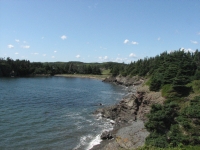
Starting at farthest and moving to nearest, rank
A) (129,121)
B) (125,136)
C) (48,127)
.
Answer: (129,121) < (48,127) < (125,136)

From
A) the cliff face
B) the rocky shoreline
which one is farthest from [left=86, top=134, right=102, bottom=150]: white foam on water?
the cliff face

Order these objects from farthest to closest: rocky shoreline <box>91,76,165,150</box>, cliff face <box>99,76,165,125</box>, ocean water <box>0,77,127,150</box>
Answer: cliff face <box>99,76,165,125</box> < ocean water <box>0,77,127,150</box> < rocky shoreline <box>91,76,165,150</box>

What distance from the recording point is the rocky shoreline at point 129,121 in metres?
32.0

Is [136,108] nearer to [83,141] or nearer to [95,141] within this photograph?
[95,141]

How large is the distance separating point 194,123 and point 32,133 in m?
26.3

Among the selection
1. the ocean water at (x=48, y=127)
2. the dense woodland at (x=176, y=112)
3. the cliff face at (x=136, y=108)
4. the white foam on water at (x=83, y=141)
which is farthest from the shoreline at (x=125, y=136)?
the dense woodland at (x=176, y=112)

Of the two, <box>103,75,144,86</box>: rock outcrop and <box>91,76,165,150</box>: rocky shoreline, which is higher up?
<box>103,75,144,86</box>: rock outcrop

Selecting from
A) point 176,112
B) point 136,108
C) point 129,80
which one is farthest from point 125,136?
point 129,80

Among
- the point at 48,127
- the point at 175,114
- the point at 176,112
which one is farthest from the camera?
the point at 48,127

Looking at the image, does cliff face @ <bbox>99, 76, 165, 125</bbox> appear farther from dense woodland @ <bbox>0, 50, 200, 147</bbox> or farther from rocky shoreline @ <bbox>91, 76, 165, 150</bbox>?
dense woodland @ <bbox>0, 50, 200, 147</bbox>

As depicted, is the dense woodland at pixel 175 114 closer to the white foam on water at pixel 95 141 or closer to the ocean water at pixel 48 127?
the white foam on water at pixel 95 141

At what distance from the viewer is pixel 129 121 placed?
4491 cm

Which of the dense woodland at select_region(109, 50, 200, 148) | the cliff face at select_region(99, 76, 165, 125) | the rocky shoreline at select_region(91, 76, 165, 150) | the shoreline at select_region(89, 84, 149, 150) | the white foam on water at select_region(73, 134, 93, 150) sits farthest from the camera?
the cliff face at select_region(99, 76, 165, 125)

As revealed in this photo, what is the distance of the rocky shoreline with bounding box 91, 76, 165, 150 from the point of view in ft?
105
